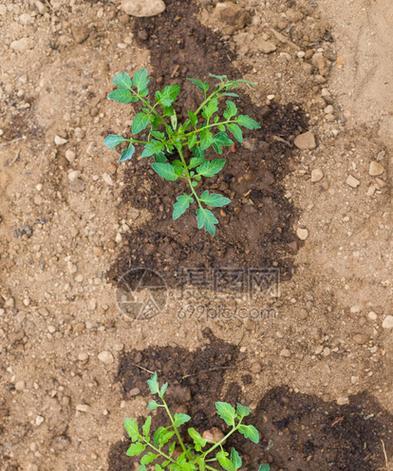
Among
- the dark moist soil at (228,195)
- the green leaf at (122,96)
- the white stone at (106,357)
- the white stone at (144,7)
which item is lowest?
the white stone at (106,357)

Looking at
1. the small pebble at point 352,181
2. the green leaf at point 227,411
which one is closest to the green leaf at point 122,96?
the small pebble at point 352,181

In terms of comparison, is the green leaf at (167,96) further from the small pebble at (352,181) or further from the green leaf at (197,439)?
the green leaf at (197,439)

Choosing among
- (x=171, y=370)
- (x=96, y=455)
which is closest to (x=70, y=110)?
(x=171, y=370)

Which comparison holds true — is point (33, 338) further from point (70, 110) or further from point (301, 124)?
point (301, 124)

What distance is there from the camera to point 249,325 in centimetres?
292

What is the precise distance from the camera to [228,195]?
2.90 meters

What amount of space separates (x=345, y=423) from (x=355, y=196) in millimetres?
1090

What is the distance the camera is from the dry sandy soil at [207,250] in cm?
290

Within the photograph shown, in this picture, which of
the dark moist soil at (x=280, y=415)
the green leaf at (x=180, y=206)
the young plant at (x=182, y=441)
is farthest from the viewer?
the dark moist soil at (x=280, y=415)

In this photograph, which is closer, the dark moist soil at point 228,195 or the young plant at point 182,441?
the young plant at point 182,441

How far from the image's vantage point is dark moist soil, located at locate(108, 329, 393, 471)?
2.89 meters

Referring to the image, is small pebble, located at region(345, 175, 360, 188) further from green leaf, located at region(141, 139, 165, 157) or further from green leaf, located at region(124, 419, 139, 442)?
green leaf, located at region(124, 419, 139, 442)

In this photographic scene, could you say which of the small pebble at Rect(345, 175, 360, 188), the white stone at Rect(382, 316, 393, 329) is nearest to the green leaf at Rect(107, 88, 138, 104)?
the small pebble at Rect(345, 175, 360, 188)

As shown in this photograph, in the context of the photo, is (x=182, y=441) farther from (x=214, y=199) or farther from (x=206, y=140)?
(x=206, y=140)
